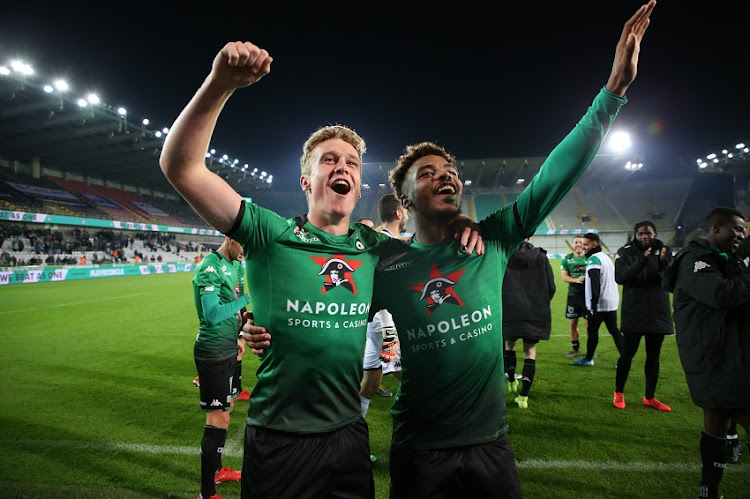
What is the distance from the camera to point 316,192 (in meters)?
1.99

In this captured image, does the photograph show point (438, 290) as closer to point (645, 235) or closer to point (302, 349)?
point (302, 349)

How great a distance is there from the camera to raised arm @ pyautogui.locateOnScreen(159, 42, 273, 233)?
4.42 feet

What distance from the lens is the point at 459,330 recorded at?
1875 mm

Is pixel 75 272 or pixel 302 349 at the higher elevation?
pixel 302 349

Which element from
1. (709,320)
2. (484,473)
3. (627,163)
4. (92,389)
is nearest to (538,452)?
(709,320)

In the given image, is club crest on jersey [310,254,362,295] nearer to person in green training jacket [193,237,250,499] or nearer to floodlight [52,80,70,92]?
person in green training jacket [193,237,250,499]

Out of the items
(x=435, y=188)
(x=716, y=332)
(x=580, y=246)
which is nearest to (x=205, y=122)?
(x=435, y=188)

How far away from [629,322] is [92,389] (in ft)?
24.6

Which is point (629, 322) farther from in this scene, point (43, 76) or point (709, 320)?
point (43, 76)

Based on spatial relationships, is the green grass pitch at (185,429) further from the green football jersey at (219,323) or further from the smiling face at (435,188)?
the smiling face at (435,188)

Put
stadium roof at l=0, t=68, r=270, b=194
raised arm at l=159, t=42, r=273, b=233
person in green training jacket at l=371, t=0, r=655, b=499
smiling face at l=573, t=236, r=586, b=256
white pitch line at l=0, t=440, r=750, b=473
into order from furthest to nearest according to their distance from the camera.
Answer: stadium roof at l=0, t=68, r=270, b=194, smiling face at l=573, t=236, r=586, b=256, white pitch line at l=0, t=440, r=750, b=473, person in green training jacket at l=371, t=0, r=655, b=499, raised arm at l=159, t=42, r=273, b=233

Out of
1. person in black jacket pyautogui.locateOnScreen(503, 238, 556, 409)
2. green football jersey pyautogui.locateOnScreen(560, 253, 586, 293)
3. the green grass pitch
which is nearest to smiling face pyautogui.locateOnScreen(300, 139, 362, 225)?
the green grass pitch

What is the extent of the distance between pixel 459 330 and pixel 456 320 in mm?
48

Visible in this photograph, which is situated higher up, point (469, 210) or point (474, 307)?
point (469, 210)
